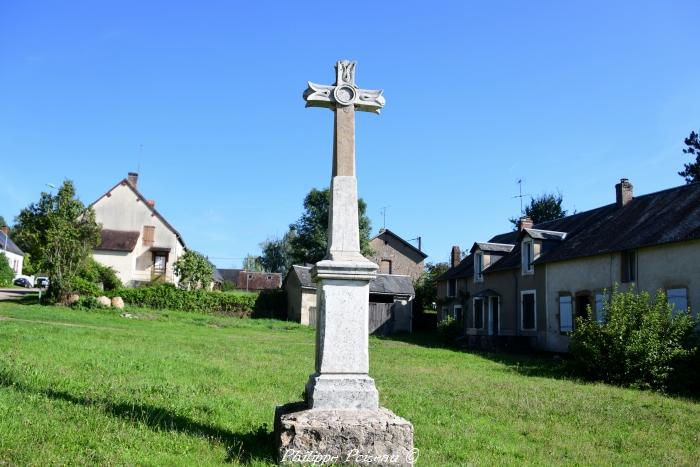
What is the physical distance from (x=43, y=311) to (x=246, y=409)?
19.6 m

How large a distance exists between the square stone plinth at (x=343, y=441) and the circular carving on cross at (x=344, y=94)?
3076 millimetres

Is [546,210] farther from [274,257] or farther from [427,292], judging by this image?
[274,257]

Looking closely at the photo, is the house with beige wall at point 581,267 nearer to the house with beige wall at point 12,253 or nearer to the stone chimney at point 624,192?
the stone chimney at point 624,192

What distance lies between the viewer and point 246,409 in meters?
7.02

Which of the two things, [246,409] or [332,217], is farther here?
[246,409]

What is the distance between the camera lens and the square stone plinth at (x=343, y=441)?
468 centimetres

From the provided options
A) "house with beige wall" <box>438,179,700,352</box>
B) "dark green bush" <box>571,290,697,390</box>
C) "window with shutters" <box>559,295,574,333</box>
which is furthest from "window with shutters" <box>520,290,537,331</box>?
"dark green bush" <box>571,290,697,390</box>

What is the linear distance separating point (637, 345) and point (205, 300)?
974 inches

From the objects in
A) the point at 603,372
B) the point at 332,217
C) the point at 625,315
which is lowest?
the point at 603,372

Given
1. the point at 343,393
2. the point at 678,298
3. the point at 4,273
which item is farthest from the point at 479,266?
the point at 4,273

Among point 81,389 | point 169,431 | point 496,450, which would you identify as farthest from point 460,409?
point 81,389

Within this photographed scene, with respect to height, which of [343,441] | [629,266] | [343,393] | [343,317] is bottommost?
[343,441]

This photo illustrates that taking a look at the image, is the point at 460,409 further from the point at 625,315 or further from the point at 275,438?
the point at 625,315

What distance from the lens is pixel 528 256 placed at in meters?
24.9
